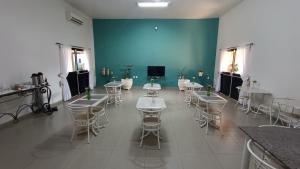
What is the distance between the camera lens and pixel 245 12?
18.1ft

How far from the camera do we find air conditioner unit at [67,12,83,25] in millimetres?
5938

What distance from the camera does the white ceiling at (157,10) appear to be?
5863 mm

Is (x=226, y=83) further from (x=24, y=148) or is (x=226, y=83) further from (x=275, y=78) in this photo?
(x=24, y=148)

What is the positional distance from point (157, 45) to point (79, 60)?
400 cm

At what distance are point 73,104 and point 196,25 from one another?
737 cm

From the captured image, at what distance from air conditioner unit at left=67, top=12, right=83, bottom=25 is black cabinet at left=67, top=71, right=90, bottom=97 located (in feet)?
6.92

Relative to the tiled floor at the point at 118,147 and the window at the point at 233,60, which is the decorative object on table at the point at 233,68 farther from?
the tiled floor at the point at 118,147

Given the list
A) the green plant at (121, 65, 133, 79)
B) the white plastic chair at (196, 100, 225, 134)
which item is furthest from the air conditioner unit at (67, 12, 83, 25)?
the white plastic chair at (196, 100, 225, 134)

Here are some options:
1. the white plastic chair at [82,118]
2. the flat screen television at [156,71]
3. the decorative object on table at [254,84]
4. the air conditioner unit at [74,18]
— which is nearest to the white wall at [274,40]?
the decorative object on table at [254,84]

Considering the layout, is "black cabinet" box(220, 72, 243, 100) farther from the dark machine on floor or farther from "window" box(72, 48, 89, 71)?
"window" box(72, 48, 89, 71)

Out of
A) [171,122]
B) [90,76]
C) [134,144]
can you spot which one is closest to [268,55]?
[171,122]

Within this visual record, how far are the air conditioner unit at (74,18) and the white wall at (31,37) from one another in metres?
0.17

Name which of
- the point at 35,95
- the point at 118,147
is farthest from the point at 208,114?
the point at 35,95

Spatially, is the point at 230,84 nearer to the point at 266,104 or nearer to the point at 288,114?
the point at 266,104
